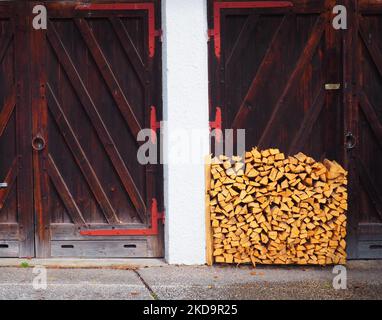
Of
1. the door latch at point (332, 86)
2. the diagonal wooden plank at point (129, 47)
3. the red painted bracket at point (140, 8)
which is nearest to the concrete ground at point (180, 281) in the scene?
the door latch at point (332, 86)

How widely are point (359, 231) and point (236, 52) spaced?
91.3 inches

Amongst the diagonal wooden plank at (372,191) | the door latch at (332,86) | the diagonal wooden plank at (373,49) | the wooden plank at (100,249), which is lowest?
the wooden plank at (100,249)

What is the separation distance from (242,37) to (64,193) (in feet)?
8.31

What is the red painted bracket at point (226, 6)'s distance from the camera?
6.95 metres

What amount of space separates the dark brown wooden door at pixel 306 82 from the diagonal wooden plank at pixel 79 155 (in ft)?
4.74

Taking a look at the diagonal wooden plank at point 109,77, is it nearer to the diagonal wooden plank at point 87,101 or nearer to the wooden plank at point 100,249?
the diagonal wooden plank at point 87,101

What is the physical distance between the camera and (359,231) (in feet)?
23.2

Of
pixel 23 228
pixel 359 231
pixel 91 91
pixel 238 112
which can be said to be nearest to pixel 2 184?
pixel 23 228

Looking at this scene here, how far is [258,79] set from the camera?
702 cm

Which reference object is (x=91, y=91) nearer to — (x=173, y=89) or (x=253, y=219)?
(x=173, y=89)

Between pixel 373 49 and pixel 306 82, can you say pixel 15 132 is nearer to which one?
pixel 306 82

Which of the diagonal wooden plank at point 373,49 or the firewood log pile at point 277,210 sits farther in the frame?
the diagonal wooden plank at point 373,49

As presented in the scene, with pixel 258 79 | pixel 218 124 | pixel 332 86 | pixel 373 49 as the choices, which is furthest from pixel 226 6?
pixel 373 49

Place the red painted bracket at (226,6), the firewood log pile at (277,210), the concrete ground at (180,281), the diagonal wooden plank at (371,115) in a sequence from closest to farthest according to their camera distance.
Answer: the concrete ground at (180,281)
the firewood log pile at (277,210)
the red painted bracket at (226,6)
the diagonal wooden plank at (371,115)
